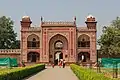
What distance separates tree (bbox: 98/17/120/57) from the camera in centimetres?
5503

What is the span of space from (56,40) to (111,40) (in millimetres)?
8958

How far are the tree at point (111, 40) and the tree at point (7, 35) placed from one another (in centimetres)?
1673

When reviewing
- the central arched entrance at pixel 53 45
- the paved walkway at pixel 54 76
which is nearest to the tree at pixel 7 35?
the central arched entrance at pixel 53 45

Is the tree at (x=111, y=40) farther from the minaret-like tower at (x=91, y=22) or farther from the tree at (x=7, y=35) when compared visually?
the tree at (x=7, y=35)

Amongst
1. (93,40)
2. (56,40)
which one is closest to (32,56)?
(56,40)

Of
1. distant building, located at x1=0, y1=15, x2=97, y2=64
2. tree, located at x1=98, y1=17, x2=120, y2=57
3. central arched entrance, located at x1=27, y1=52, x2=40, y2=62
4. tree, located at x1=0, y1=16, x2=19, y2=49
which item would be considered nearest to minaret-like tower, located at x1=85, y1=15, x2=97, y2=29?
distant building, located at x1=0, y1=15, x2=97, y2=64

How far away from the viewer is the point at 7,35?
64.5 m

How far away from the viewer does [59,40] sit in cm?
5588

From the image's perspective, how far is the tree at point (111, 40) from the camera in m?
55.0

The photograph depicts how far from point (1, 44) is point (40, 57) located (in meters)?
13.2

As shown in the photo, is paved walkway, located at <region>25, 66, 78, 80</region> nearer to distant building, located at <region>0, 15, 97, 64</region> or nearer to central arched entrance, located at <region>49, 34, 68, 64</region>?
distant building, located at <region>0, 15, 97, 64</region>

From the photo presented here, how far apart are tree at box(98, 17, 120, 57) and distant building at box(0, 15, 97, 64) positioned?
2982mm

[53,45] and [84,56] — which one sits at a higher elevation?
[53,45]

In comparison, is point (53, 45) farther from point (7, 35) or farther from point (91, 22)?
point (7, 35)
